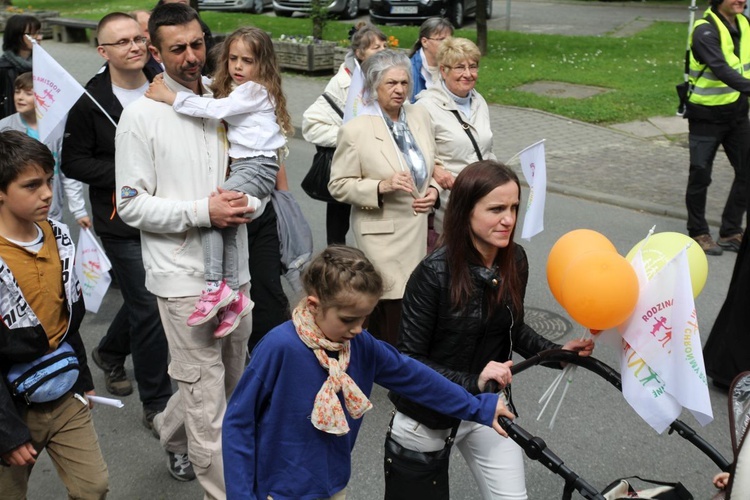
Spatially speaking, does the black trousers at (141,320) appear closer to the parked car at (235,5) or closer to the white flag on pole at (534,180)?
the white flag on pole at (534,180)

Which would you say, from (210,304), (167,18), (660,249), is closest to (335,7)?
(167,18)

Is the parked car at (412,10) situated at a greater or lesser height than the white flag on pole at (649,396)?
lesser

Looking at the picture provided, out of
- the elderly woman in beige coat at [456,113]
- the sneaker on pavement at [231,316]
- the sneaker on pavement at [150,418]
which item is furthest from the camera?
the elderly woman in beige coat at [456,113]

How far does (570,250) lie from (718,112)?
534 cm

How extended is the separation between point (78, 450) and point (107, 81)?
210cm

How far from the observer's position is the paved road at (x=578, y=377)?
480cm

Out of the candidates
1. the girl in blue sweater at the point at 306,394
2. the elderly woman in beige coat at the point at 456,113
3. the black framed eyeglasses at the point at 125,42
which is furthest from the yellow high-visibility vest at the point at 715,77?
the girl in blue sweater at the point at 306,394

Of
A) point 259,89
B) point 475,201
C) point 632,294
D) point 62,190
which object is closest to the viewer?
point 632,294

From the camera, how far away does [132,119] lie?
Result: 13.1 feet

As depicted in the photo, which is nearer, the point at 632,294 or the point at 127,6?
the point at 632,294

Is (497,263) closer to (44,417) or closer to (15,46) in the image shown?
(44,417)

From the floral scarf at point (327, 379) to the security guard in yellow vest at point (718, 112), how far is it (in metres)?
5.93

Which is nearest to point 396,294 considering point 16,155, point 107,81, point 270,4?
point 107,81

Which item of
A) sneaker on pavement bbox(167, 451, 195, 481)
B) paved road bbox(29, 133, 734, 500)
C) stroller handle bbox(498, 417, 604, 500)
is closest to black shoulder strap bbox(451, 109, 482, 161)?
paved road bbox(29, 133, 734, 500)
